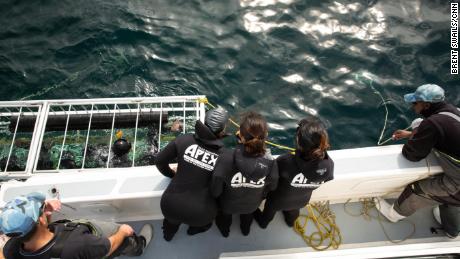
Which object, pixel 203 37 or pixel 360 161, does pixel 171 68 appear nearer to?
pixel 203 37

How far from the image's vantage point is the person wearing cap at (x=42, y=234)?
2.40 metres

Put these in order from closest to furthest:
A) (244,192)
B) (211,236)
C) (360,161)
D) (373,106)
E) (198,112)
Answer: (244,192), (360,161), (211,236), (198,112), (373,106)

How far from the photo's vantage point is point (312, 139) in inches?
108

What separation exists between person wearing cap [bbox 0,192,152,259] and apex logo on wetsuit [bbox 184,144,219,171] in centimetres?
98

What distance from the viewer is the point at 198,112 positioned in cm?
475

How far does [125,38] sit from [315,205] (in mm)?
5138

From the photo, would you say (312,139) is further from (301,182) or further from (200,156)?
(200,156)

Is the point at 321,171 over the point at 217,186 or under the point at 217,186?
over

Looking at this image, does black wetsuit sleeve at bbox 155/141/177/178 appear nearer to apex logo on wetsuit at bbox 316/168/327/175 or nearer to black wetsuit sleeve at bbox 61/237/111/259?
black wetsuit sleeve at bbox 61/237/111/259

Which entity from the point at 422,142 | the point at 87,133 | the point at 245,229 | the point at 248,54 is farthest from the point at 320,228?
the point at 248,54

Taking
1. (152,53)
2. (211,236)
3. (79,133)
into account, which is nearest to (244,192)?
(211,236)

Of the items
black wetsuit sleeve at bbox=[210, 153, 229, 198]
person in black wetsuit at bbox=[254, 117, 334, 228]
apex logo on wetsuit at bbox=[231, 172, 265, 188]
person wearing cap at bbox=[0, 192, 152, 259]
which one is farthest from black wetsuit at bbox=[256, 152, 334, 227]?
person wearing cap at bbox=[0, 192, 152, 259]

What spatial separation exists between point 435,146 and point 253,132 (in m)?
1.93

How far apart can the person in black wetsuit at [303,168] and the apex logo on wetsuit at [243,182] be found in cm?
26
